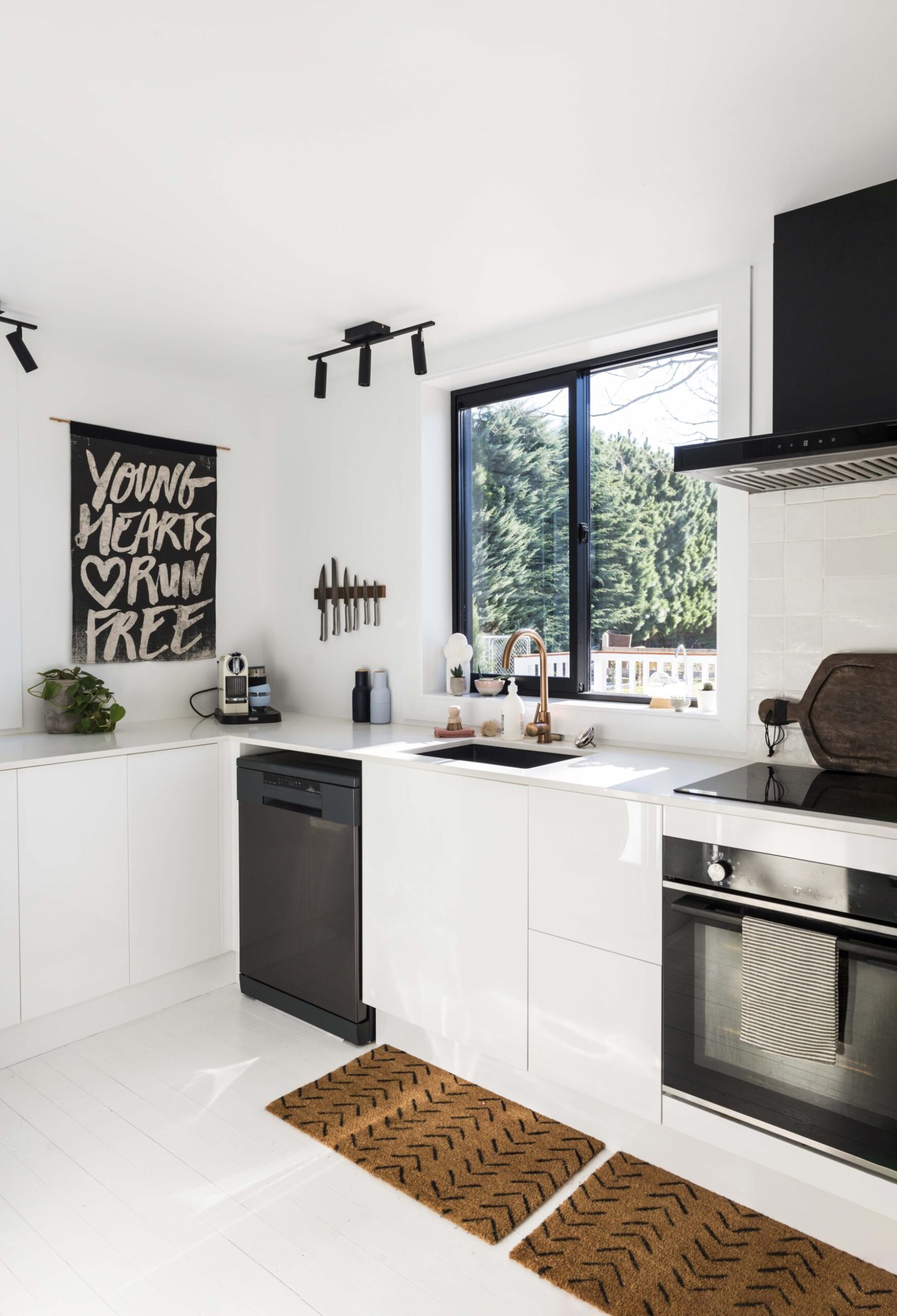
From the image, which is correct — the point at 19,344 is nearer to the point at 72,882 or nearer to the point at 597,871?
the point at 72,882

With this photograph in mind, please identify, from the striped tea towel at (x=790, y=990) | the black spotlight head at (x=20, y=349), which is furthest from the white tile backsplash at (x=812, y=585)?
the black spotlight head at (x=20, y=349)

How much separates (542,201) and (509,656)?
1.38 meters

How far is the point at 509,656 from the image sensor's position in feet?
9.52

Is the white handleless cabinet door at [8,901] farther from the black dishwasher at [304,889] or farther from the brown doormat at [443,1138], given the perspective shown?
the brown doormat at [443,1138]

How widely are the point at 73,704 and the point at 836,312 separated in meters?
2.76

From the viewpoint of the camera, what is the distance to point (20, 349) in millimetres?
2781

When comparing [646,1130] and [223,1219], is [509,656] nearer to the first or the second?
[646,1130]

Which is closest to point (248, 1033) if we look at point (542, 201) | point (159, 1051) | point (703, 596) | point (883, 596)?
point (159, 1051)

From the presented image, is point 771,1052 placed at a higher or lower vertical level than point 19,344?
lower

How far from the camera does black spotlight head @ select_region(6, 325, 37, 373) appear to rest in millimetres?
2775

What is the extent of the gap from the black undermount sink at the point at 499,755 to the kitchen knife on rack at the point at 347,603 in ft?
3.06

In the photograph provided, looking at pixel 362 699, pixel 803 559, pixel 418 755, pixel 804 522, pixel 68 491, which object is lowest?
pixel 418 755

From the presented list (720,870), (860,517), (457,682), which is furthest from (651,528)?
(720,870)

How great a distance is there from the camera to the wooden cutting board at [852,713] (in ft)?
7.29
